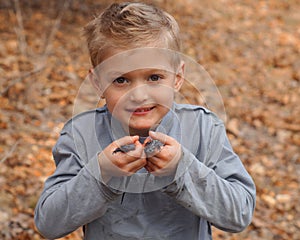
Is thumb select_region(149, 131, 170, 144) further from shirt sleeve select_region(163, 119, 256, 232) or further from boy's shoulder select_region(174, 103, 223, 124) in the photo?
boy's shoulder select_region(174, 103, 223, 124)

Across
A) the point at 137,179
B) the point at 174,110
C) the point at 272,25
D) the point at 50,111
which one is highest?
the point at 174,110

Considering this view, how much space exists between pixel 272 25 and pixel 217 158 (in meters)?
6.68

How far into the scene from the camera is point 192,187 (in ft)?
5.50

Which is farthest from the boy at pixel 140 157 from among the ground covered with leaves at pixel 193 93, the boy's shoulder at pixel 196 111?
the ground covered with leaves at pixel 193 93

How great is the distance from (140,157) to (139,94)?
261mm

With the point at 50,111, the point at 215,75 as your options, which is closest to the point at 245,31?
the point at 215,75

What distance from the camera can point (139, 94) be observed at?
1.71 metres

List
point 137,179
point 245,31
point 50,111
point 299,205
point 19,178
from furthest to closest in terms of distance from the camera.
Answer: point 245,31 < point 50,111 < point 299,205 < point 19,178 < point 137,179

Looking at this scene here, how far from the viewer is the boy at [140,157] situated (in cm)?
163

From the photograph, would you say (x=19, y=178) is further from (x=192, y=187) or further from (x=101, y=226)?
(x=192, y=187)

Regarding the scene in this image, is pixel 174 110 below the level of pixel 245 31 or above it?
above

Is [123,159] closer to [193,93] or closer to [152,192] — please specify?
[152,192]

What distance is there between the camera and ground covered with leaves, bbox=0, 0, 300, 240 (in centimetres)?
386

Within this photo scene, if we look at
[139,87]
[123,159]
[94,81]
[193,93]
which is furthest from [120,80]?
[193,93]
